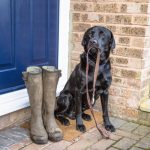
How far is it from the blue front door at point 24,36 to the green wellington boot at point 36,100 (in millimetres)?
329

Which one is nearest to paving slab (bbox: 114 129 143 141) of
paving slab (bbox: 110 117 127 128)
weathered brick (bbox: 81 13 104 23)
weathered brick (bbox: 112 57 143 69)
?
paving slab (bbox: 110 117 127 128)

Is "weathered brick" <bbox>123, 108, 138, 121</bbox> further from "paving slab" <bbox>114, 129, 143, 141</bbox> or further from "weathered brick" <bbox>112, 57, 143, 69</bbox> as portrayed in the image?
"weathered brick" <bbox>112, 57, 143, 69</bbox>

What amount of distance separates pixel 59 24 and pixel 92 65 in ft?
2.65

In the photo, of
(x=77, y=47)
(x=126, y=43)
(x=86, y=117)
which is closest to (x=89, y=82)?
(x=86, y=117)

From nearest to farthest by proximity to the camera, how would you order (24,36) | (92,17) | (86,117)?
1. (24,36)
2. (86,117)
3. (92,17)

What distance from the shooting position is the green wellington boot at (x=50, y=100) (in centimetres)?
270

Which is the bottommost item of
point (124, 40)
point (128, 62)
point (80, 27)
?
point (128, 62)

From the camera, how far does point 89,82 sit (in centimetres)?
291

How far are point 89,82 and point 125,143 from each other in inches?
24.4

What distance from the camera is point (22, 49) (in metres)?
3.05

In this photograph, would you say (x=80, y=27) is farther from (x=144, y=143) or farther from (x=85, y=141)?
(x=144, y=143)

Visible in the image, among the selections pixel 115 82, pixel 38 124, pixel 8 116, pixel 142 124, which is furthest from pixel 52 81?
pixel 142 124

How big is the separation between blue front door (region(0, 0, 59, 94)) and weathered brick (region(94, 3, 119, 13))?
0.42 metres

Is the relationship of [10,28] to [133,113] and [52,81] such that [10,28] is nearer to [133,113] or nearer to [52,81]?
[52,81]
